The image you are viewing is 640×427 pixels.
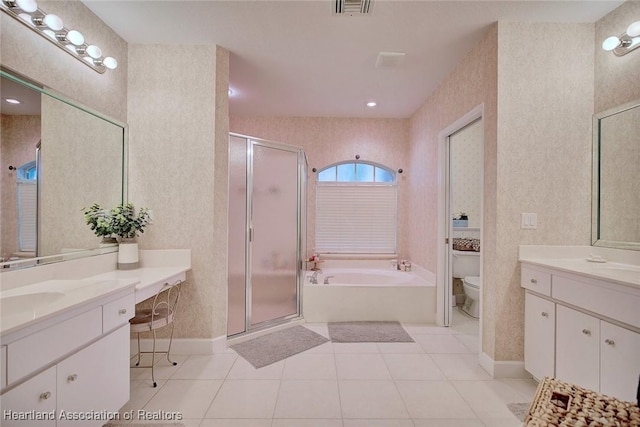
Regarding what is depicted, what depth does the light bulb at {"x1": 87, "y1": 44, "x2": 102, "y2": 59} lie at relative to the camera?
6.23 ft

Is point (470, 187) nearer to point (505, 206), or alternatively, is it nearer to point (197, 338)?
point (505, 206)

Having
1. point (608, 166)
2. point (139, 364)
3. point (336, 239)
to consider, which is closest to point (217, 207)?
point (139, 364)

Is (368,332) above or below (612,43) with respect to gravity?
below

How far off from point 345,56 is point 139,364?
3047mm

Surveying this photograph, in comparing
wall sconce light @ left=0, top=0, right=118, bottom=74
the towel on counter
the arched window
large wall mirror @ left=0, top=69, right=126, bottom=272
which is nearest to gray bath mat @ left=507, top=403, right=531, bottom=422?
the towel on counter

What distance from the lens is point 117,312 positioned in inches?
57.3

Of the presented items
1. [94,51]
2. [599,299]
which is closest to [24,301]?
[94,51]

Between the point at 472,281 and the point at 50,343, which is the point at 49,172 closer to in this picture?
the point at 50,343

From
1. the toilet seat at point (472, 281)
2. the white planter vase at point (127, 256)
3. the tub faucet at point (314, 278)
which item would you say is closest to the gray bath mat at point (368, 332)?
the tub faucet at point (314, 278)

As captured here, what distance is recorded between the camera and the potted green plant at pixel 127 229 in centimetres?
208

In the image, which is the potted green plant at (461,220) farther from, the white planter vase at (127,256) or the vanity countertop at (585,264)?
the white planter vase at (127,256)

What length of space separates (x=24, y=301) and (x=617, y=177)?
352cm

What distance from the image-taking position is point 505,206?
6.70ft

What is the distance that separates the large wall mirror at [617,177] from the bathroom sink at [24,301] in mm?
3242
